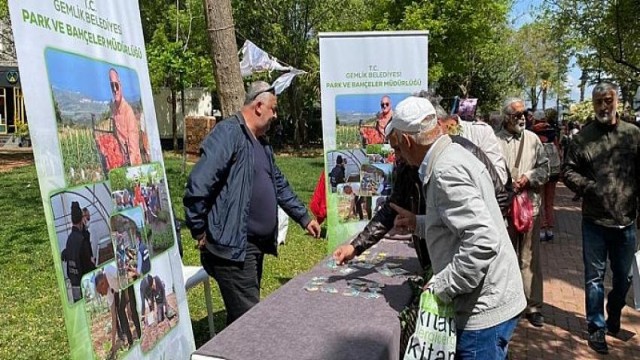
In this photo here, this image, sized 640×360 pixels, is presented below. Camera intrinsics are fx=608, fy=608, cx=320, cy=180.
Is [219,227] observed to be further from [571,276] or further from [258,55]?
[258,55]

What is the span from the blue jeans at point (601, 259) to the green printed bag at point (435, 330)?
274 centimetres

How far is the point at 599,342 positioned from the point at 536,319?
660 millimetres

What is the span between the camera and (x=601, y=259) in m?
4.70

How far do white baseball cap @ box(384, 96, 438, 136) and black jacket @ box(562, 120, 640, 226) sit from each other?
8.80 feet

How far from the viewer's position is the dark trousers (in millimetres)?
3646

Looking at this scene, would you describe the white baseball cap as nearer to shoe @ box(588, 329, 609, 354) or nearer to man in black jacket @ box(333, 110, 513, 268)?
man in black jacket @ box(333, 110, 513, 268)

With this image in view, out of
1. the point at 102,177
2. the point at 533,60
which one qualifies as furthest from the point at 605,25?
the point at 533,60

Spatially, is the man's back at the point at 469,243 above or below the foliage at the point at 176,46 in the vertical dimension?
below

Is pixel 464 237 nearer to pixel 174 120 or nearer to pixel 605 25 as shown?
pixel 605 25

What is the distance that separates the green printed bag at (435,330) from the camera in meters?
2.41

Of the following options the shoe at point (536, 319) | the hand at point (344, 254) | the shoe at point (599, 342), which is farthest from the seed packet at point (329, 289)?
the shoe at point (536, 319)

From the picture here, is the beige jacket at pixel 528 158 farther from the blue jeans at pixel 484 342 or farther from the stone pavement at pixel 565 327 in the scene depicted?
the blue jeans at pixel 484 342

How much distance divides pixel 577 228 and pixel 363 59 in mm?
6059

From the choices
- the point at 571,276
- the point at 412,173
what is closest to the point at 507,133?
the point at 412,173
